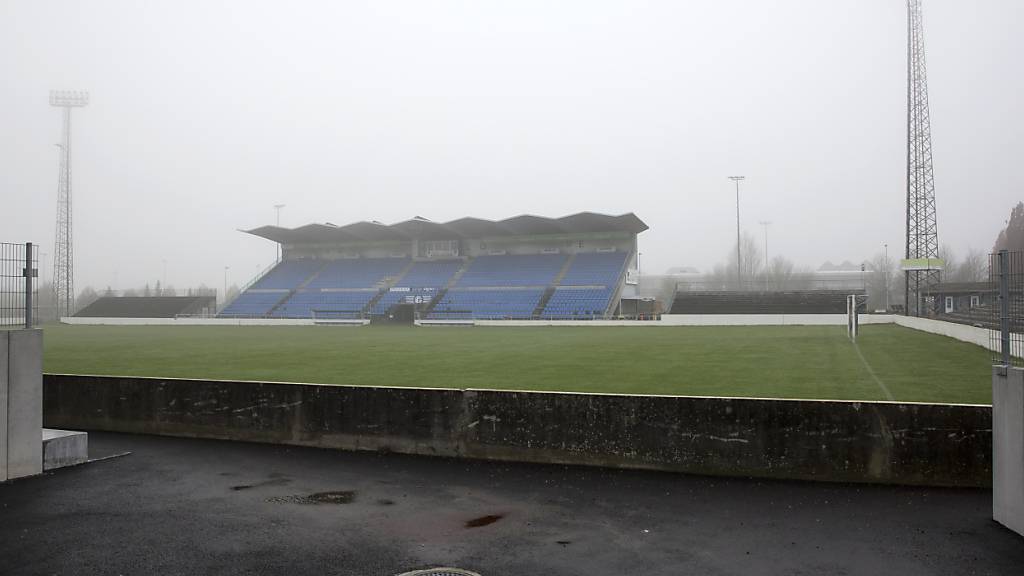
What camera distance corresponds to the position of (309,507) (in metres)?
6.67

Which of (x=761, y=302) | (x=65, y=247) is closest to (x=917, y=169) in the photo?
(x=761, y=302)

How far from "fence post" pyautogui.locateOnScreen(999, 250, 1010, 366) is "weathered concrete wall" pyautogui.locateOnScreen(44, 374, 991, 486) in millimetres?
981

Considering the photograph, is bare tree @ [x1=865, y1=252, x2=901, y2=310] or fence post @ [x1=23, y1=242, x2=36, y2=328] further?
bare tree @ [x1=865, y1=252, x2=901, y2=310]

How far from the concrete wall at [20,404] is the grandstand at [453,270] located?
41.1 meters

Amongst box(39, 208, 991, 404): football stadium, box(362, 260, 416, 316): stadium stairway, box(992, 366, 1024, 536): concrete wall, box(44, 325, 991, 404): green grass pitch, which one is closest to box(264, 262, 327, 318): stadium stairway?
box(39, 208, 991, 404): football stadium

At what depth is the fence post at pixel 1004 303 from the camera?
632 cm

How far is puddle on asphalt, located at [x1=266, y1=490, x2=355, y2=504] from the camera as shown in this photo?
6852mm

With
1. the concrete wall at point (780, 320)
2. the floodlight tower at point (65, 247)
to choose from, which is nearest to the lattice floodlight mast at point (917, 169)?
the concrete wall at point (780, 320)

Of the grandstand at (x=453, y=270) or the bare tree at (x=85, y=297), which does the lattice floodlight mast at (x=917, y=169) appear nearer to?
the grandstand at (x=453, y=270)

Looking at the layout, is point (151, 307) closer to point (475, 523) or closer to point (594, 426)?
point (594, 426)

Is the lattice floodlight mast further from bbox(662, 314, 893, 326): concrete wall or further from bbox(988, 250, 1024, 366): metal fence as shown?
bbox(988, 250, 1024, 366): metal fence

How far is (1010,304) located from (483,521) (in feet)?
18.5

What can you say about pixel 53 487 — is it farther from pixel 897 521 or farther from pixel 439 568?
pixel 897 521

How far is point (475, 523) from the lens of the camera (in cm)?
613
